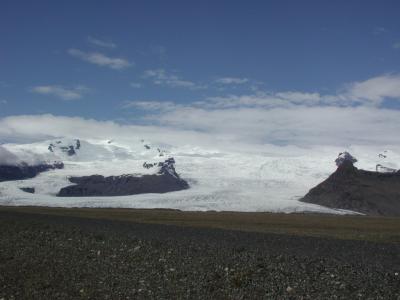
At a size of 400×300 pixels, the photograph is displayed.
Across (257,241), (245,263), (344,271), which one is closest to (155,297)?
(245,263)

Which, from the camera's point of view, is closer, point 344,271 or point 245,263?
point 344,271

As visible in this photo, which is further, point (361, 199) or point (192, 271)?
point (361, 199)

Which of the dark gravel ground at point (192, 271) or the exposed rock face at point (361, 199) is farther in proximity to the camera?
the exposed rock face at point (361, 199)

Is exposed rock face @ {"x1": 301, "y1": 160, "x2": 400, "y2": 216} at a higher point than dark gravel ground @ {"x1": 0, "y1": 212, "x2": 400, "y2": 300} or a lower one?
higher

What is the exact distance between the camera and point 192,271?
18516mm

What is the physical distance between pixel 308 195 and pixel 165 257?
179 meters

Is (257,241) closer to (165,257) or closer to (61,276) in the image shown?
(165,257)

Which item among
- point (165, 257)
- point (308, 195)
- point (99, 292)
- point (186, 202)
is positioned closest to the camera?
point (99, 292)

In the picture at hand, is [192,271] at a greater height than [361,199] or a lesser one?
lesser

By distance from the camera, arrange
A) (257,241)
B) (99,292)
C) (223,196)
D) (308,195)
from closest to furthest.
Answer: (99,292)
(257,241)
(223,196)
(308,195)

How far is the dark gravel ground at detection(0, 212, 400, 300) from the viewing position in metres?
16.0

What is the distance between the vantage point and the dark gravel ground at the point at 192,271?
52.5ft

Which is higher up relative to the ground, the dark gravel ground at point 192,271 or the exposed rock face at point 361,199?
the exposed rock face at point 361,199

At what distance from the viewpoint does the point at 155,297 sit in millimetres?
16328
